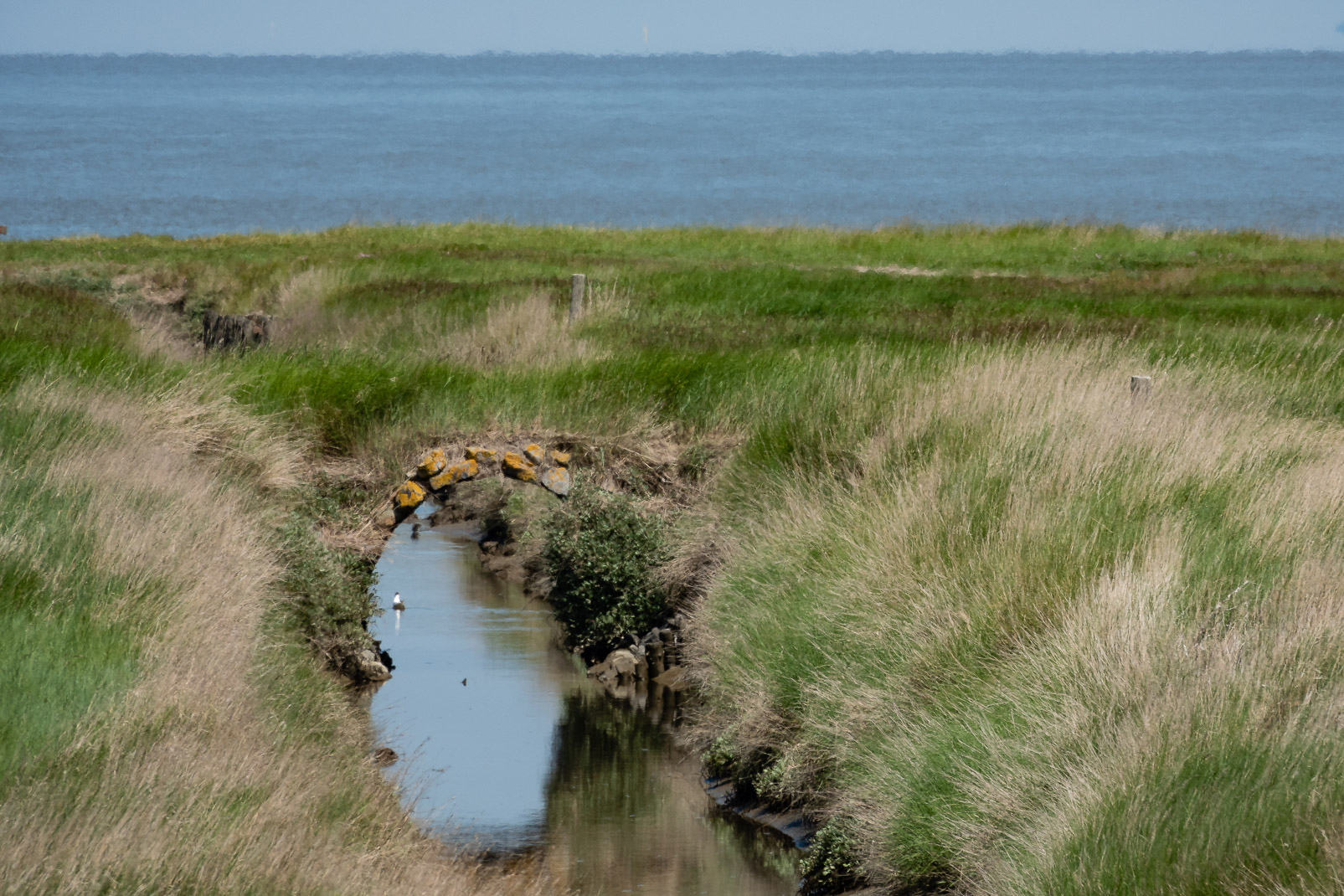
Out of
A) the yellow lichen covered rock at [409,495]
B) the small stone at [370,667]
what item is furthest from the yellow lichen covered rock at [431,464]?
the small stone at [370,667]

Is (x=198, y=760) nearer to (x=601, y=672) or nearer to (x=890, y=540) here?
(x=890, y=540)

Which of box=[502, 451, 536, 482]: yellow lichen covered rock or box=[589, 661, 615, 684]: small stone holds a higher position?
box=[502, 451, 536, 482]: yellow lichen covered rock

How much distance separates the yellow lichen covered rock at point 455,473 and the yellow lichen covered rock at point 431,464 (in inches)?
2.9

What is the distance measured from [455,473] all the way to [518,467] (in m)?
0.93

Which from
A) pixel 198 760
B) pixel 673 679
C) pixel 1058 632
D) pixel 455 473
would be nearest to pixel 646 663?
pixel 673 679

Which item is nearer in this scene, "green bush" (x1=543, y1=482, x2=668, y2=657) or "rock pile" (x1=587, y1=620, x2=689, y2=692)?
"green bush" (x1=543, y1=482, x2=668, y2=657)

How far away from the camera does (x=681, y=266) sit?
31.4m

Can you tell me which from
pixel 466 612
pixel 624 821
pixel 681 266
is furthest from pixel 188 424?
pixel 681 266

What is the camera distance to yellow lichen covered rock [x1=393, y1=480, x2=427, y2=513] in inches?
650

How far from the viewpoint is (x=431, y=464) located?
54.7 feet

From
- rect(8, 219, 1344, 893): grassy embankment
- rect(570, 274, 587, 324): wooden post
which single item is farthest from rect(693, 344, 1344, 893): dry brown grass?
rect(570, 274, 587, 324): wooden post

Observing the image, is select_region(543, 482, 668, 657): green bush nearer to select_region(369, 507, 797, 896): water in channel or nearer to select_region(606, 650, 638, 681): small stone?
select_region(606, 650, 638, 681): small stone

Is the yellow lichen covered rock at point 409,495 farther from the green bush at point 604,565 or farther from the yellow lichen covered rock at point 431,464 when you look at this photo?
the green bush at point 604,565

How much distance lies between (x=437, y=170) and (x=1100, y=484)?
9240 centimetres
